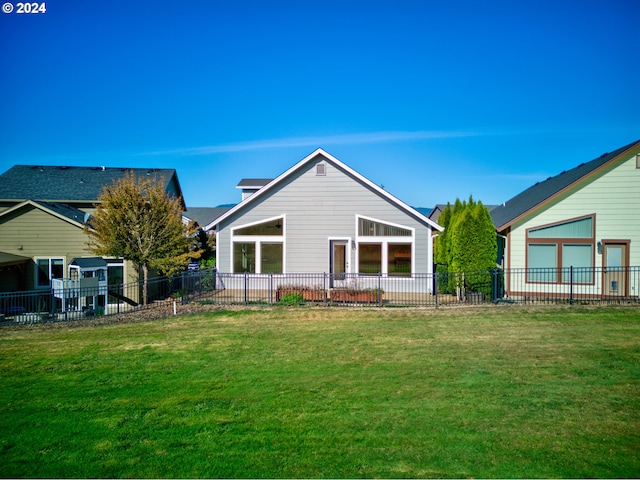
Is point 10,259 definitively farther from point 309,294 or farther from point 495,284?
point 495,284

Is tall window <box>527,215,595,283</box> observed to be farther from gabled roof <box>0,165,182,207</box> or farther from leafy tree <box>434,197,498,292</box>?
Result: gabled roof <box>0,165,182,207</box>

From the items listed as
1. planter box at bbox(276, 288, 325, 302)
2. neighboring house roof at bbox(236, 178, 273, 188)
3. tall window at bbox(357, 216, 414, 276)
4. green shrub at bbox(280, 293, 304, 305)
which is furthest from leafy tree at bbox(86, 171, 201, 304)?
neighboring house roof at bbox(236, 178, 273, 188)

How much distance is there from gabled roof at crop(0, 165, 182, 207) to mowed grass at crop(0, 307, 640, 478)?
14.6 meters

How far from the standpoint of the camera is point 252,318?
14867 mm

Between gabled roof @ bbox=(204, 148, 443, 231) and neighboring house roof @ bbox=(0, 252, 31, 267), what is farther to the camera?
gabled roof @ bbox=(204, 148, 443, 231)

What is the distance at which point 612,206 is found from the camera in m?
18.9

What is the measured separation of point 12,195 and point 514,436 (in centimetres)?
2799

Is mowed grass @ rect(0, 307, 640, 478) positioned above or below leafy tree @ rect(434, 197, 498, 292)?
below

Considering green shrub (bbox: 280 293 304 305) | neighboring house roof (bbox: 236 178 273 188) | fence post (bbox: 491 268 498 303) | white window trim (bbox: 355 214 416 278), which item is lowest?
green shrub (bbox: 280 293 304 305)

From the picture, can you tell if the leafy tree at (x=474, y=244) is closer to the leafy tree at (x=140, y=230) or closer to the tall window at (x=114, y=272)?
the leafy tree at (x=140, y=230)

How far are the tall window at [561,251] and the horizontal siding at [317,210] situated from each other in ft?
21.5

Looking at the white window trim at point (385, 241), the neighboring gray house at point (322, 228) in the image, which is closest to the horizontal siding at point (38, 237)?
the neighboring gray house at point (322, 228)

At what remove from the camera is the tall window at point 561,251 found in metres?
19.1

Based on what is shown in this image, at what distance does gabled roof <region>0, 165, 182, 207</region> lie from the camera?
24828 millimetres
